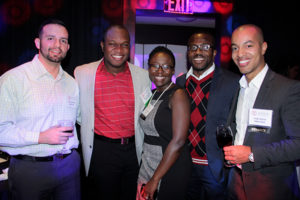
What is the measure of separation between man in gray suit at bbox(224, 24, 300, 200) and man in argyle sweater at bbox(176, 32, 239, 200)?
381 millimetres

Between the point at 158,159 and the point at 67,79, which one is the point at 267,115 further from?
the point at 67,79

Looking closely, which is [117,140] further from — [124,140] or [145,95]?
[145,95]

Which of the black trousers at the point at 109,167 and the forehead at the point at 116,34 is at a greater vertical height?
the forehead at the point at 116,34

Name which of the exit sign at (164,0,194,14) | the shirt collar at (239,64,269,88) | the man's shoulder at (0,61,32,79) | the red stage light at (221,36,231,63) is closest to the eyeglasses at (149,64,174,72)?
the shirt collar at (239,64,269,88)

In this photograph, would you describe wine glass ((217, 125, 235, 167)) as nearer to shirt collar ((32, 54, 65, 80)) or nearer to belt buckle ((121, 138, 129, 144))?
belt buckle ((121, 138, 129, 144))

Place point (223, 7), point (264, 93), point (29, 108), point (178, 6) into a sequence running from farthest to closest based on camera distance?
point (223, 7), point (178, 6), point (29, 108), point (264, 93)

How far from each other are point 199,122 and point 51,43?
1.54 meters

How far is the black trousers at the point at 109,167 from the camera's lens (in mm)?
2225

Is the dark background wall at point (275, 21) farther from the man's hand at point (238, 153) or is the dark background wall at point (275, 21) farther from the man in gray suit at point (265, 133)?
the man's hand at point (238, 153)

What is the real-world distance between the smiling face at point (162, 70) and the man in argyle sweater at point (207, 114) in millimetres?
384

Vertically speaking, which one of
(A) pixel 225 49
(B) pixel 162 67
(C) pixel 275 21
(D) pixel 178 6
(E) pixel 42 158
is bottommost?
(E) pixel 42 158

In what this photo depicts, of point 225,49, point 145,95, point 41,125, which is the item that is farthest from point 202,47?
point 225,49

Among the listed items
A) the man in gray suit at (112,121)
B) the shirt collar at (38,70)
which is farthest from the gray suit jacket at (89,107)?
the shirt collar at (38,70)

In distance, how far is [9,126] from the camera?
1.74m
